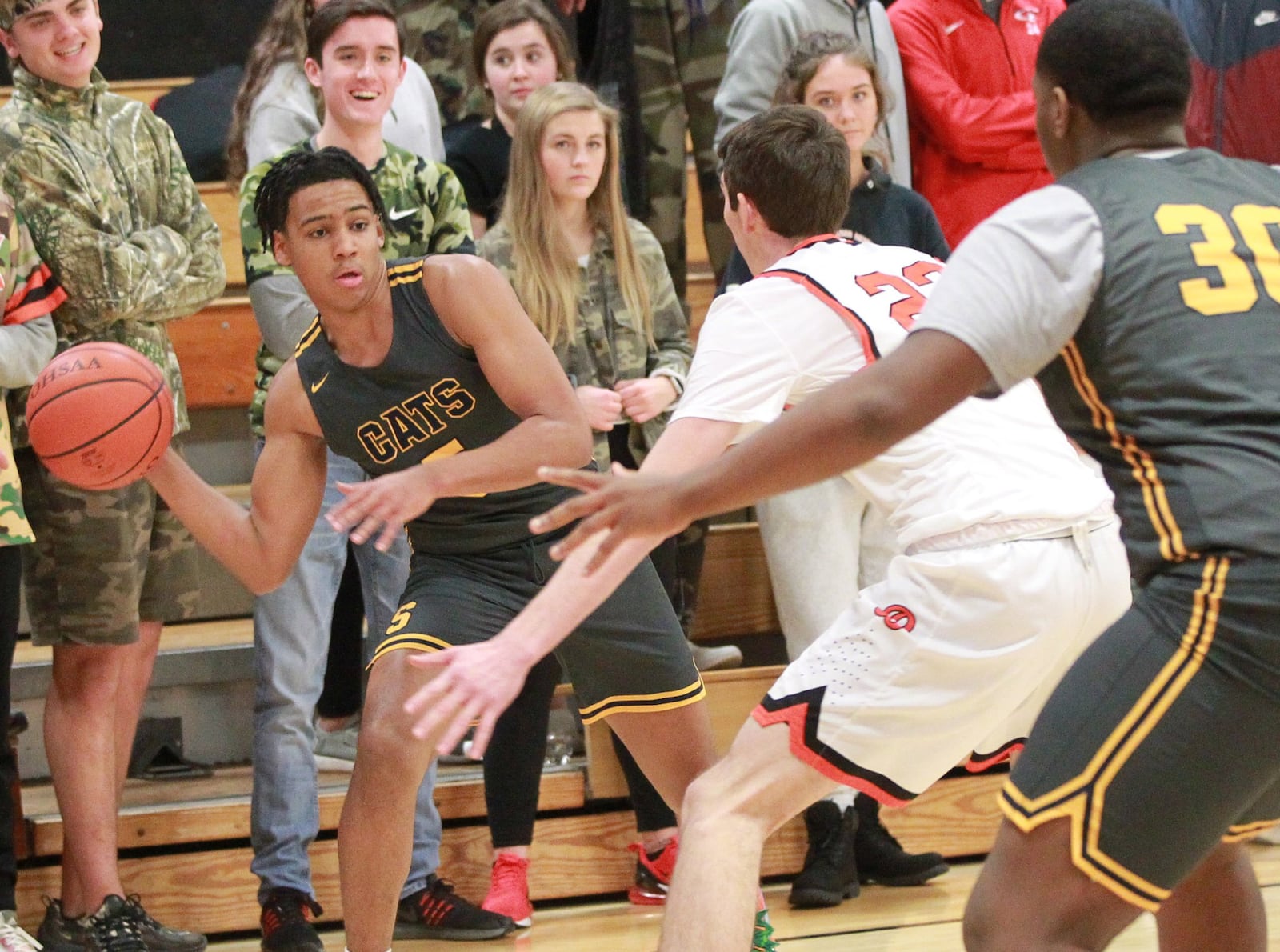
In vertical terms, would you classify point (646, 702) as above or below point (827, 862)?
above

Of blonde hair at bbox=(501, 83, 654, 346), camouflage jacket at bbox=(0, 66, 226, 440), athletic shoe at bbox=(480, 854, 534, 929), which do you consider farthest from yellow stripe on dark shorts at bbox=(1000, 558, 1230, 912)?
camouflage jacket at bbox=(0, 66, 226, 440)

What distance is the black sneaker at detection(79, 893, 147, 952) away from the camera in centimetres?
405

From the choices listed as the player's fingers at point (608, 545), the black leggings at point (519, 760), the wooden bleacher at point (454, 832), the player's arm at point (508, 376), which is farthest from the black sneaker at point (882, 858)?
the player's fingers at point (608, 545)

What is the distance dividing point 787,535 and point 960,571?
180 centimetres


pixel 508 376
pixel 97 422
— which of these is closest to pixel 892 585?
pixel 508 376

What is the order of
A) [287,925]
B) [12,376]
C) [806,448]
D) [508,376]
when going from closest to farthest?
[806,448], [508,376], [12,376], [287,925]

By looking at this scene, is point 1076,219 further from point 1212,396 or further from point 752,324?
point 752,324

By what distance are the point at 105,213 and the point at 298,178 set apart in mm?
722

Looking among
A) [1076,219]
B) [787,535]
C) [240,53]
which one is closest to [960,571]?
[1076,219]

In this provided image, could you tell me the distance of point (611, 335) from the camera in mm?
4762

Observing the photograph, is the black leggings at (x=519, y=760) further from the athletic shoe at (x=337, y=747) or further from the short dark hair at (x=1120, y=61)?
Result: the short dark hair at (x=1120, y=61)

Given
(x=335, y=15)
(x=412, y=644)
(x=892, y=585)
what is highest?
(x=335, y=15)

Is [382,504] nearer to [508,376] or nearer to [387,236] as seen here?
[508,376]

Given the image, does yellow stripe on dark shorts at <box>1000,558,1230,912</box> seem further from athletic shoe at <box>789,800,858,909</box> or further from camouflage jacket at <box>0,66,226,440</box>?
camouflage jacket at <box>0,66,226,440</box>
